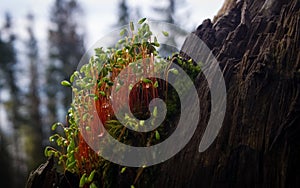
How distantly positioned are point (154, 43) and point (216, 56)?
0.27m

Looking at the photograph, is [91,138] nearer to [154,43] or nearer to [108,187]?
[108,187]

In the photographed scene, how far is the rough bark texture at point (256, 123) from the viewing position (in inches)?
40.9

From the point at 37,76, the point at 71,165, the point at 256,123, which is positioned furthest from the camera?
the point at 37,76

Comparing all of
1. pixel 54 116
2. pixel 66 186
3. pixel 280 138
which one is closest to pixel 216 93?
pixel 280 138

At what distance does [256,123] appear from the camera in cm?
109

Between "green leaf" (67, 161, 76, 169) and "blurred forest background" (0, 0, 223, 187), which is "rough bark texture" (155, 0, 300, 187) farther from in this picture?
"blurred forest background" (0, 0, 223, 187)

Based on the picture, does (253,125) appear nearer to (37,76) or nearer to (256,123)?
(256,123)

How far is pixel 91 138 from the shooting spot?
1.28 metres

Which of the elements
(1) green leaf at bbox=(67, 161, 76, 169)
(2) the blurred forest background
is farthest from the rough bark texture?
(2) the blurred forest background

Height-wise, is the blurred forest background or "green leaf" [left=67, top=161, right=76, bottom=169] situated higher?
the blurred forest background

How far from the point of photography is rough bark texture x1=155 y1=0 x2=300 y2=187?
104cm

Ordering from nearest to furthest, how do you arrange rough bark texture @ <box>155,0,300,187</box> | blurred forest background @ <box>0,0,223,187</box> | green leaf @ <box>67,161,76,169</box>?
rough bark texture @ <box>155,0,300,187</box> → green leaf @ <box>67,161,76,169</box> → blurred forest background @ <box>0,0,223,187</box>

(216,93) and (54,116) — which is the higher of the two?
(54,116)

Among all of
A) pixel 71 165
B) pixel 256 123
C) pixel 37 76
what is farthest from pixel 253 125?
pixel 37 76
